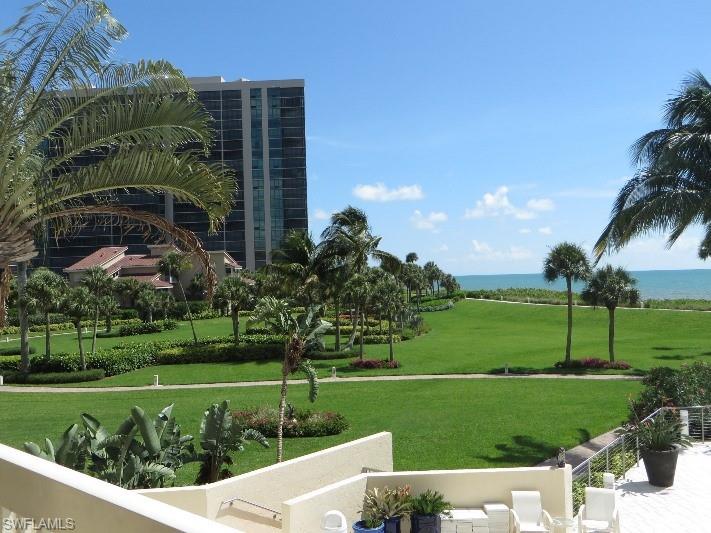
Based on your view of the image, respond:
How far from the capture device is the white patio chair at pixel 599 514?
1049cm

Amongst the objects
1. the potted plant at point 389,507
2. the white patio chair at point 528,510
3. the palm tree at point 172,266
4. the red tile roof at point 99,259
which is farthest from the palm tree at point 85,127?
the red tile roof at point 99,259

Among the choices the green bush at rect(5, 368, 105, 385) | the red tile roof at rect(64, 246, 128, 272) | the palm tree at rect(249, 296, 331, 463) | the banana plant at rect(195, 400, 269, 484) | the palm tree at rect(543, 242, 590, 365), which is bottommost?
the green bush at rect(5, 368, 105, 385)

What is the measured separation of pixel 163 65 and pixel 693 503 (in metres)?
12.6

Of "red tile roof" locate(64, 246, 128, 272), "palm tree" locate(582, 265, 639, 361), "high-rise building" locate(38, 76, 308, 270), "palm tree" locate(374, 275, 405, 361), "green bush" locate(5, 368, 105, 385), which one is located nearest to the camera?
"green bush" locate(5, 368, 105, 385)

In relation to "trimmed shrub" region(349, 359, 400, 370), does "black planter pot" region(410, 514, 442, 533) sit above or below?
above

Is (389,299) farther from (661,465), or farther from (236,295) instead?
(661,465)

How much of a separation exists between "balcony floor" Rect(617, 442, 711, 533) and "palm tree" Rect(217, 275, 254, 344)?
1302 inches

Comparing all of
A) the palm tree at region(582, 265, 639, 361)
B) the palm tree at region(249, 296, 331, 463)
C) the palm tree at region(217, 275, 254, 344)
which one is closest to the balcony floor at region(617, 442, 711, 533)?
the palm tree at region(249, 296, 331, 463)

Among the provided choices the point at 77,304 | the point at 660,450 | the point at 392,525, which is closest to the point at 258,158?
the point at 77,304

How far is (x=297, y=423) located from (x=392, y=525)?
1190 cm

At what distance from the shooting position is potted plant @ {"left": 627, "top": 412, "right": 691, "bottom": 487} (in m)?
13.7

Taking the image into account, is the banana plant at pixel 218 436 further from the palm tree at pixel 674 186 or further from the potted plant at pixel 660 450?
the palm tree at pixel 674 186

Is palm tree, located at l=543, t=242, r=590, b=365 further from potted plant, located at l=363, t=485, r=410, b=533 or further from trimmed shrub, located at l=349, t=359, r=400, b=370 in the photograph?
potted plant, located at l=363, t=485, r=410, b=533

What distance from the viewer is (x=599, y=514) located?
10.8m
